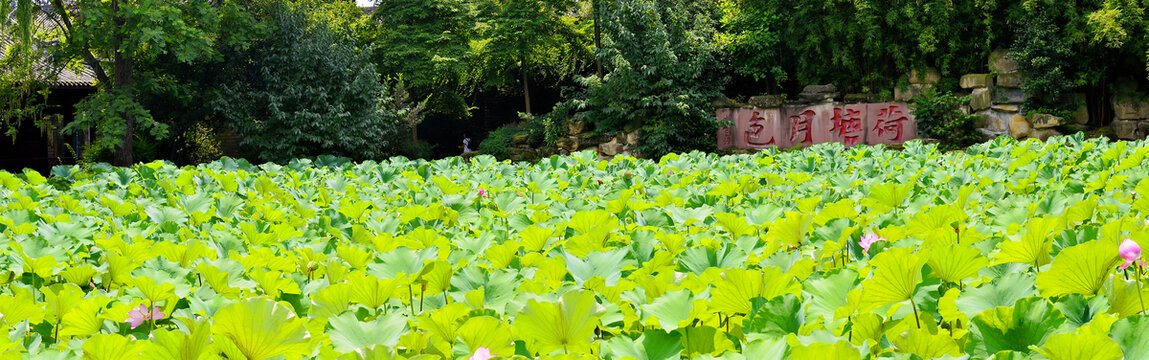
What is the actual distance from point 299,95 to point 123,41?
2.67 m

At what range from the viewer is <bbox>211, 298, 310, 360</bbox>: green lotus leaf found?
788mm

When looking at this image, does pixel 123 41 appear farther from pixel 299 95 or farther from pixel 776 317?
pixel 776 317

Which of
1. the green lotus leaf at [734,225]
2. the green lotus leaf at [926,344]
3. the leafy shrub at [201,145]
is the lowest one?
the leafy shrub at [201,145]

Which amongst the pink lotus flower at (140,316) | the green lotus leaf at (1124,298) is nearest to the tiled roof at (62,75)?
the pink lotus flower at (140,316)

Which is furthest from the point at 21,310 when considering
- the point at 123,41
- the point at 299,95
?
the point at 299,95

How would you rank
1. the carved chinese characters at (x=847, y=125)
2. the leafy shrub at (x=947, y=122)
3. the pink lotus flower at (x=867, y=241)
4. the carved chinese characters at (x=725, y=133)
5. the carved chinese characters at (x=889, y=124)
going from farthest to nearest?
1. the carved chinese characters at (x=725, y=133)
2. the carved chinese characters at (x=889, y=124)
3. the carved chinese characters at (x=847, y=125)
4. the leafy shrub at (x=947, y=122)
5. the pink lotus flower at (x=867, y=241)

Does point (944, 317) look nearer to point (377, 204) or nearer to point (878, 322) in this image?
point (878, 322)

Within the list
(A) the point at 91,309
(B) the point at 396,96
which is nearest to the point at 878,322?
(A) the point at 91,309

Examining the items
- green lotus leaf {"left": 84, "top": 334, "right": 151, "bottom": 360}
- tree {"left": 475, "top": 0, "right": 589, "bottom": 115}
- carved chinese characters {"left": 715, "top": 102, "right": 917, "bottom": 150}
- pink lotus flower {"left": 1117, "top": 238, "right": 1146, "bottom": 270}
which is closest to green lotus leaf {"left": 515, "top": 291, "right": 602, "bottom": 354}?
green lotus leaf {"left": 84, "top": 334, "right": 151, "bottom": 360}

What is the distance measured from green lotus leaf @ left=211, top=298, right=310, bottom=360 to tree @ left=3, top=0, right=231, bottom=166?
967 cm

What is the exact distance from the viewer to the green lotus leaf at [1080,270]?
846 mm

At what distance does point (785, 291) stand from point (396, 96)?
14096 mm

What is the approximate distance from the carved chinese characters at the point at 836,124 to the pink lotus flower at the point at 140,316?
39.7ft

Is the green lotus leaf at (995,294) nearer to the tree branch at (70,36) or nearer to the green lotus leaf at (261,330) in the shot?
the green lotus leaf at (261,330)
